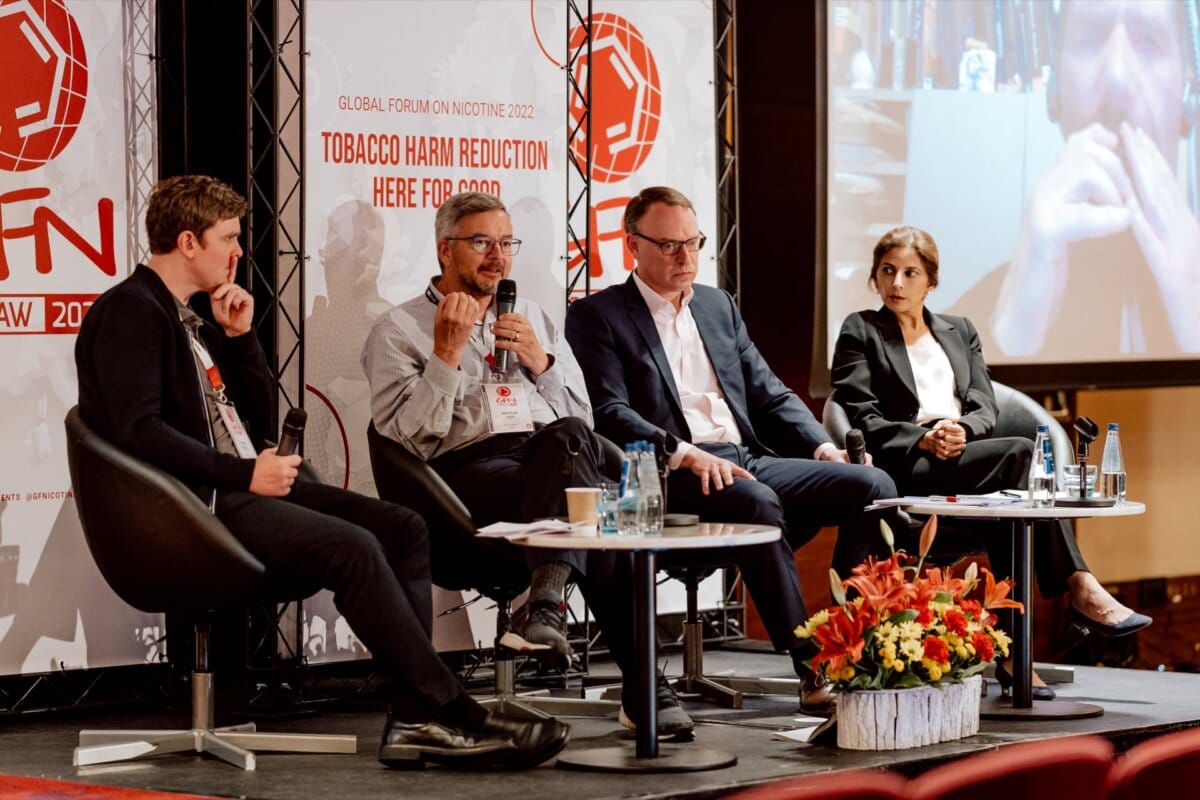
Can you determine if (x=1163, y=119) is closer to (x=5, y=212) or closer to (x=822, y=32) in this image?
(x=822, y=32)

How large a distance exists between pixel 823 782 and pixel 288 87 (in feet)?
8.35

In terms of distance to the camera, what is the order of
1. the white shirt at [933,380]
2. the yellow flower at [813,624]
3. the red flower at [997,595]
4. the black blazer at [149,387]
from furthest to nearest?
the white shirt at [933,380]
the red flower at [997,595]
the yellow flower at [813,624]
the black blazer at [149,387]

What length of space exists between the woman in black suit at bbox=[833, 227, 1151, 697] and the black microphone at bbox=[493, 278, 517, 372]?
1206 mm

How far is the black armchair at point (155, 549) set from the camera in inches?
153

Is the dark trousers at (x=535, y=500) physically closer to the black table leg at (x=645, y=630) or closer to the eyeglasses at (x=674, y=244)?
the black table leg at (x=645, y=630)

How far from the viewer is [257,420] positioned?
14.4ft

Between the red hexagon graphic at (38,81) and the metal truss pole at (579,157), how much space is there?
1511 mm

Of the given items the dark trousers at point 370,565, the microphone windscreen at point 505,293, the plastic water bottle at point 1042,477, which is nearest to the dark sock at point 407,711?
the dark trousers at point 370,565

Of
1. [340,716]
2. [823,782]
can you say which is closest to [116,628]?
[340,716]

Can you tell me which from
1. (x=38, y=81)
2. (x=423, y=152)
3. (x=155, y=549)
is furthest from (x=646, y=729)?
(x=38, y=81)

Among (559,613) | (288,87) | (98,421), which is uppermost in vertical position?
(288,87)

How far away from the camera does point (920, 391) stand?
213 inches

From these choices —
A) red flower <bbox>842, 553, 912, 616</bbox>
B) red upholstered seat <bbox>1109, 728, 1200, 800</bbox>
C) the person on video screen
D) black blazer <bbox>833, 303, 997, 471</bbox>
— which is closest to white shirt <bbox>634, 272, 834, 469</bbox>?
black blazer <bbox>833, 303, 997, 471</bbox>

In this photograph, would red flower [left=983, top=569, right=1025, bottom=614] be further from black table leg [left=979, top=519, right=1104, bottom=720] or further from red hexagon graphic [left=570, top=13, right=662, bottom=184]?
red hexagon graphic [left=570, top=13, right=662, bottom=184]
